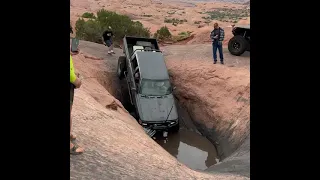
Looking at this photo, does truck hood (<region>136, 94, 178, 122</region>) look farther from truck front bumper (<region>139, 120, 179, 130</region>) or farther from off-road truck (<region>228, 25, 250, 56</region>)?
off-road truck (<region>228, 25, 250, 56</region>)

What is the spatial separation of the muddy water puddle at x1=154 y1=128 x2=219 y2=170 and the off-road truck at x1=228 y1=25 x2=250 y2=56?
17.3 feet

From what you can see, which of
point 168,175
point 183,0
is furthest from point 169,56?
point 183,0

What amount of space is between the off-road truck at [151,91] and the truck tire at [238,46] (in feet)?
15.4

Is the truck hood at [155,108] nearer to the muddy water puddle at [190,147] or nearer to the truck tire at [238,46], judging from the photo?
the muddy water puddle at [190,147]

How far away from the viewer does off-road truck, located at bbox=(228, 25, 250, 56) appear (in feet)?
51.2

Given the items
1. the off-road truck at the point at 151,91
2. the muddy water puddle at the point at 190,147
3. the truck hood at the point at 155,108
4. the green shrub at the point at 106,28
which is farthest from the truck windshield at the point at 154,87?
the green shrub at the point at 106,28

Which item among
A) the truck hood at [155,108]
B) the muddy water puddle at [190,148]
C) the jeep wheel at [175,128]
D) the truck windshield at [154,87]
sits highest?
the truck windshield at [154,87]

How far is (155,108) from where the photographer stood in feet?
36.8

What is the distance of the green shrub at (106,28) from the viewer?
72.0 ft

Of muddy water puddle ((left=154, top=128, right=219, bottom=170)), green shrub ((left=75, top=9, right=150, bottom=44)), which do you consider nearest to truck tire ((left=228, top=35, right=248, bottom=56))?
muddy water puddle ((left=154, top=128, right=219, bottom=170))
